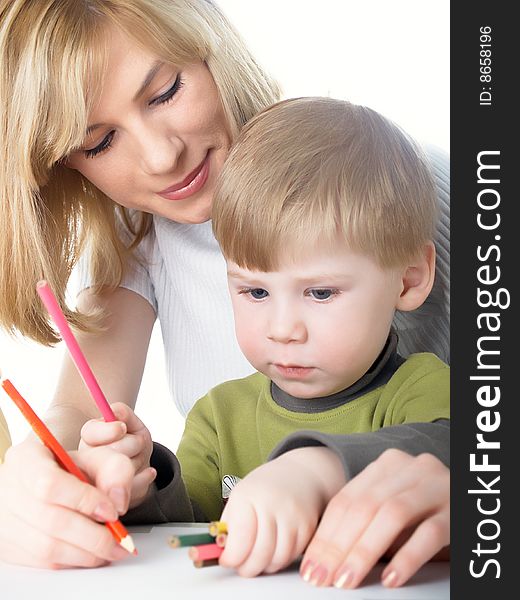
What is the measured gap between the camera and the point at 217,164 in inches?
33.1

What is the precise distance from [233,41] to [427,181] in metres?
0.29

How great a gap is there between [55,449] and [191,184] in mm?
342

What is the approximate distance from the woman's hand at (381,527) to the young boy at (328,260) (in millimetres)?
105

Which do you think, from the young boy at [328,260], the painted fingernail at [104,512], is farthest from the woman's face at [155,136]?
the painted fingernail at [104,512]

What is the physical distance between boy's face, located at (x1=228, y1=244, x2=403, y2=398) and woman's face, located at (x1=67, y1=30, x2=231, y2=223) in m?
0.19

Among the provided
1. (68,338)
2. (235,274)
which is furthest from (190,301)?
(68,338)

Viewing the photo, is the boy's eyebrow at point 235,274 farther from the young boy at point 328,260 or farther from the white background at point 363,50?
the white background at point 363,50

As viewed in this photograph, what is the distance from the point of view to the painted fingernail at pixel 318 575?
0.47 metres

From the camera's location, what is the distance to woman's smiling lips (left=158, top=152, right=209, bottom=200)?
2.71 feet

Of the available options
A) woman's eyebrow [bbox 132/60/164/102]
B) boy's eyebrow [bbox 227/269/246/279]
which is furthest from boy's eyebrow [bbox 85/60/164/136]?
boy's eyebrow [bbox 227/269/246/279]

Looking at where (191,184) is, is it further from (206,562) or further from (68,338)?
(206,562)

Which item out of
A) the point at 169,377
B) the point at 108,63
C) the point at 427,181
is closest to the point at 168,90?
the point at 108,63

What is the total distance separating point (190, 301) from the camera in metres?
1.04

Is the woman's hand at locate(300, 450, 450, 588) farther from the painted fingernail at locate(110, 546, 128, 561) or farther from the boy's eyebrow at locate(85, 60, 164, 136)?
the boy's eyebrow at locate(85, 60, 164, 136)
